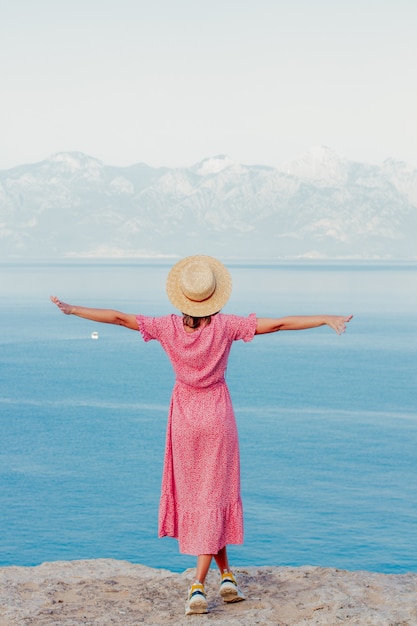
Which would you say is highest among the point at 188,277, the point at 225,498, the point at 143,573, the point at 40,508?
the point at 188,277

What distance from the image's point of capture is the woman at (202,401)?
5199 mm

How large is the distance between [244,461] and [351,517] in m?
9.42

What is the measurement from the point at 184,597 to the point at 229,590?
0.38 metres

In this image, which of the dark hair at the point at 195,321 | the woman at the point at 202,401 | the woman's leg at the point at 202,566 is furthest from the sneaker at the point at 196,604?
the dark hair at the point at 195,321

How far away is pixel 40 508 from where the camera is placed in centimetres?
3150

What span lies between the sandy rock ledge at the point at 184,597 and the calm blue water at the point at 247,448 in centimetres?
1884

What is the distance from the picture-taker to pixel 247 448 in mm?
39406

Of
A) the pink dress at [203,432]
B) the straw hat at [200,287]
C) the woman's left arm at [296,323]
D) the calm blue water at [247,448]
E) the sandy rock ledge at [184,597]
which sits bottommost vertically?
the calm blue water at [247,448]

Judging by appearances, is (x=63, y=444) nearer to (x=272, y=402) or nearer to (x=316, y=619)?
(x=272, y=402)

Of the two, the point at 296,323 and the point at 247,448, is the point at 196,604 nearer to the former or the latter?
the point at 296,323

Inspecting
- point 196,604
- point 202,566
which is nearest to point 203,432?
point 202,566

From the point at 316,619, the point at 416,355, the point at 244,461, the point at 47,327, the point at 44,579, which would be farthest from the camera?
the point at 47,327

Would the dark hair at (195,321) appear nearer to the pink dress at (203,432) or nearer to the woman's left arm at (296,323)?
the pink dress at (203,432)

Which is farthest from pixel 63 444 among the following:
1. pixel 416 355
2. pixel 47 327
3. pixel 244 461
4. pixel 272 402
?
pixel 47 327
